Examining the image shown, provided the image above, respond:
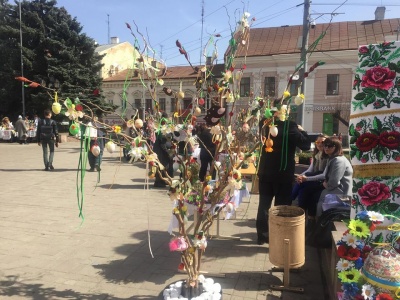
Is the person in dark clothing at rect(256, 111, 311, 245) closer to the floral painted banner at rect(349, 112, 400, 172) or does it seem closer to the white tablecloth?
the floral painted banner at rect(349, 112, 400, 172)

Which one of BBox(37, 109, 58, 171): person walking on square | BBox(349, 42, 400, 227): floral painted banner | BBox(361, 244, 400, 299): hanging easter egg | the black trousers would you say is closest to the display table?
BBox(37, 109, 58, 171): person walking on square

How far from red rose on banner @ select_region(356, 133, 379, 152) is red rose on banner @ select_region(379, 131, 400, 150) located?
4 centimetres

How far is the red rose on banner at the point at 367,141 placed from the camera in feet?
7.60

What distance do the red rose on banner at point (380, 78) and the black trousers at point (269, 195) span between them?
169 centimetres

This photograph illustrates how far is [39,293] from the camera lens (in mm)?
2846

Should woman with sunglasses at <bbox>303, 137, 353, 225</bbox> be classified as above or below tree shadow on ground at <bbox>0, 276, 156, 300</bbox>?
above

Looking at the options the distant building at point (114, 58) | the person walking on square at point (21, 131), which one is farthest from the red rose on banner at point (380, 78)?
the distant building at point (114, 58)

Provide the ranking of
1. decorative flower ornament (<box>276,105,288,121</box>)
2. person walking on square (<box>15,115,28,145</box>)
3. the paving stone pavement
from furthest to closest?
person walking on square (<box>15,115,28,145</box>)
the paving stone pavement
decorative flower ornament (<box>276,105,288,121</box>)

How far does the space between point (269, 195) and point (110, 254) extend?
76.2 inches

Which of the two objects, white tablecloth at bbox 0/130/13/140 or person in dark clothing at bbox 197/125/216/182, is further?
white tablecloth at bbox 0/130/13/140

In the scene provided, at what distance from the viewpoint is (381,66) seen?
2238mm

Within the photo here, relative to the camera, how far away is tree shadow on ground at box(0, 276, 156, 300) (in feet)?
9.18

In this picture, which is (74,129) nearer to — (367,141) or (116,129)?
(116,129)

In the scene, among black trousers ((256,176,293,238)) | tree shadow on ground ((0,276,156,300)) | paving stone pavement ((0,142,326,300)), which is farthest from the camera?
black trousers ((256,176,293,238))
